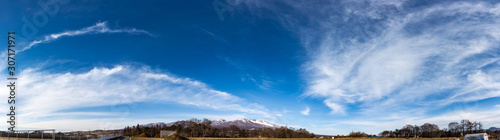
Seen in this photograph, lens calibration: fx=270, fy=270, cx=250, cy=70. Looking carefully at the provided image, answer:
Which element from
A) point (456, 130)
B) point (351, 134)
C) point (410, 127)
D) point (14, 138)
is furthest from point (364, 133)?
point (14, 138)

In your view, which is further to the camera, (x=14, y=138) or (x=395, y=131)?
(x=395, y=131)

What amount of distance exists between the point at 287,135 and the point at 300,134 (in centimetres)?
1249

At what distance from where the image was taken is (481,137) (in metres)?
58.5

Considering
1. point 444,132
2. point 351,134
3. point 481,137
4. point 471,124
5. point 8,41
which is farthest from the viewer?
point 471,124

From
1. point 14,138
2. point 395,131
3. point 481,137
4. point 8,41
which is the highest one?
point 8,41

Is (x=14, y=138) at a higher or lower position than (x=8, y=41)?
lower

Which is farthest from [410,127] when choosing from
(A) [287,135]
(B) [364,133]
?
(A) [287,135]

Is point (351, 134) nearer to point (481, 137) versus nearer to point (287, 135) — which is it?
point (287, 135)

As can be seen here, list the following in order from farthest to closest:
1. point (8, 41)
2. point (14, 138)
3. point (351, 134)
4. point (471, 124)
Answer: point (471, 124) < point (351, 134) < point (14, 138) < point (8, 41)

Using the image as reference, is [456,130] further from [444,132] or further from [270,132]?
[270,132]

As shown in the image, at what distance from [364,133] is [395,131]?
1410 inches

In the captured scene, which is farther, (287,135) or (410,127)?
(410,127)

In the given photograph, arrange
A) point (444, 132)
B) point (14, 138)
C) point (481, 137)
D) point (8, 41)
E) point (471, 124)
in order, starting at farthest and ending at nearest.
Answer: point (471, 124) < point (444, 132) < point (481, 137) < point (14, 138) < point (8, 41)

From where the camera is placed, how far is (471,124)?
15462 cm
